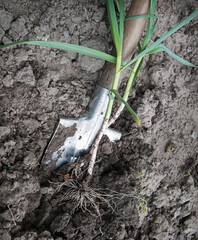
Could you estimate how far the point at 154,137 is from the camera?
1455mm

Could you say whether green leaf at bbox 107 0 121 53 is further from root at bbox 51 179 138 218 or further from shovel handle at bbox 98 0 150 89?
root at bbox 51 179 138 218

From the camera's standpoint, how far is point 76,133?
4.33ft

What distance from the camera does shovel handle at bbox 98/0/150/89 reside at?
117cm

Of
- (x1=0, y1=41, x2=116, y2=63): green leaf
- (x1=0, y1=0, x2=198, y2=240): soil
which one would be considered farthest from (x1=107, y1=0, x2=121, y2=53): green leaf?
(x1=0, y1=0, x2=198, y2=240): soil

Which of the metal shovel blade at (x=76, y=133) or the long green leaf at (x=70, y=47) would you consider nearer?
the long green leaf at (x=70, y=47)

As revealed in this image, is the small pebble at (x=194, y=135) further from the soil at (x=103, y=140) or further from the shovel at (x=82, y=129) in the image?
the shovel at (x=82, y=129)

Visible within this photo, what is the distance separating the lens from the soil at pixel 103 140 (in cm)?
118

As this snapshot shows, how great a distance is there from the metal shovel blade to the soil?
44 mm

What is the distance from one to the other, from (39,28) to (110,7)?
1.27ft

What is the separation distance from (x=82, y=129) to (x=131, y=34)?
577mm

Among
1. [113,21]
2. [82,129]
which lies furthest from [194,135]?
[113,21]

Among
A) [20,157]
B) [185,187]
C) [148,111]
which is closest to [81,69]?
[148,111]

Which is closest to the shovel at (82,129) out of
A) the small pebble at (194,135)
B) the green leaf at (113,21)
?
the green leaf at (113,21)

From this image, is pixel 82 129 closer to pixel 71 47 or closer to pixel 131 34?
pixel 71 47
